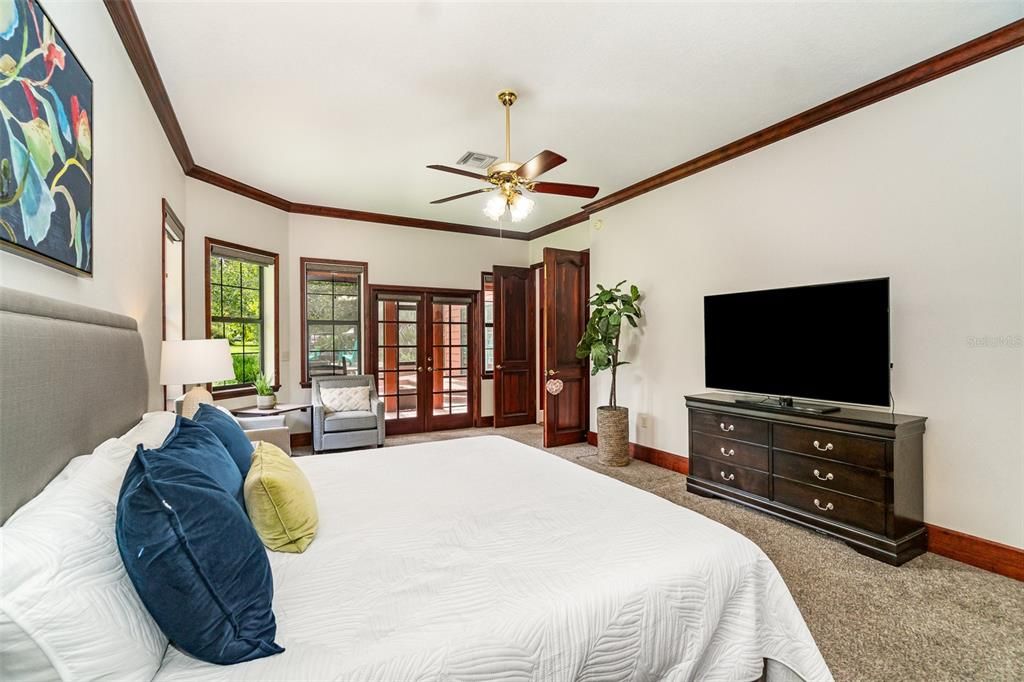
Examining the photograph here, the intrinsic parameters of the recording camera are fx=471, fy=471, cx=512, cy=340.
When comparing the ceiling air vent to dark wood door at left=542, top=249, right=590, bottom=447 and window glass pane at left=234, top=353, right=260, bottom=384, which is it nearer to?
dark wood door at left=542, top=249, right=590, bottom=447

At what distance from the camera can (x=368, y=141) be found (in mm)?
3797

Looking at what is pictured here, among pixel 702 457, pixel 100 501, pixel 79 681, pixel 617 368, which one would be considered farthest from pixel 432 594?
pixel 617 368

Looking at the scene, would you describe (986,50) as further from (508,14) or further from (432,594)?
(432,594)

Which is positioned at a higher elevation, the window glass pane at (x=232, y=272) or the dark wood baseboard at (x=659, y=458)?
the window glass pane at (x=232, y=272)

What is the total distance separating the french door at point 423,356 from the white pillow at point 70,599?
5086 millimetres

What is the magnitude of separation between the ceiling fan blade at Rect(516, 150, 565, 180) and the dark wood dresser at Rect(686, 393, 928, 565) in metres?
2.19

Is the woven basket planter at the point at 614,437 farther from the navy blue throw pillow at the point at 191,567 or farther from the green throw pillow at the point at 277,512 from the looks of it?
the navy blue throw pillow at the point at 191,567

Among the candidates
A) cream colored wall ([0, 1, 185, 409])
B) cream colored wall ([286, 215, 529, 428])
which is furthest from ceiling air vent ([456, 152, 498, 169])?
cream colored wall ([286, 215, 529, 428])

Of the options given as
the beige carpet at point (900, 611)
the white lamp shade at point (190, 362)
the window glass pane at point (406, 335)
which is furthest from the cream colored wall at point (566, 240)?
the beige carpet at point (900, 611)

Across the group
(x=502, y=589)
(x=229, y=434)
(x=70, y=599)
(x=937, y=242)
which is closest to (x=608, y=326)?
(x=937, y=242)

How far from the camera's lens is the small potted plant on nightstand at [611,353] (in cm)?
471

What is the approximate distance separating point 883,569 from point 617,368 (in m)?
2.94

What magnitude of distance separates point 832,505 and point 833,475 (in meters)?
0.19

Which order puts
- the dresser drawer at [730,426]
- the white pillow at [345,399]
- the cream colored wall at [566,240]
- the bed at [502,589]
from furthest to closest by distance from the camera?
1. the cream colored wall at [566,240]
2. the white pillow at [345,399]
3. the dresser drawer at [730,426]
4. the bed at [502,589]
